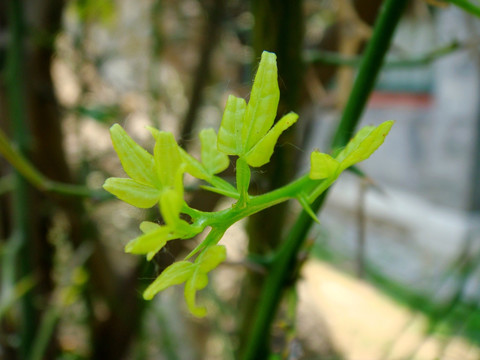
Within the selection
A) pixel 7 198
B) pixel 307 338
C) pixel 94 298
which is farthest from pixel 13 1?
pixel 307 338

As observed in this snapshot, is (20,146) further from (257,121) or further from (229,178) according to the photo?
(257,121)

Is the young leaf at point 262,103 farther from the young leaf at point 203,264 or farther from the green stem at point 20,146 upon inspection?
the green stem at point 20,146

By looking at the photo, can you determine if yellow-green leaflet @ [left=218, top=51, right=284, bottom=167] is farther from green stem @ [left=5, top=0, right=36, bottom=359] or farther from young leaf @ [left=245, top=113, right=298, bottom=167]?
green stem @ [left=5, top=0, right=36, bottom=359]

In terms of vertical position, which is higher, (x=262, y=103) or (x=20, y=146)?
(x=262, y=103)

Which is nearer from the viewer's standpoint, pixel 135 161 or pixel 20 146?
pixel 135 161

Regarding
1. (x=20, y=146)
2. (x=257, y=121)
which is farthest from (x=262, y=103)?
(x=20, y=146)
